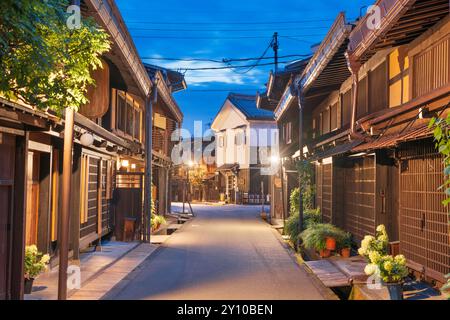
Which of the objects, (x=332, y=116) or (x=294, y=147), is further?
(x=294, y=147)

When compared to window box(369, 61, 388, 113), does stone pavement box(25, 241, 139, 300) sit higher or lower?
lower

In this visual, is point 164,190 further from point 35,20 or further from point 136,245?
point 35,20

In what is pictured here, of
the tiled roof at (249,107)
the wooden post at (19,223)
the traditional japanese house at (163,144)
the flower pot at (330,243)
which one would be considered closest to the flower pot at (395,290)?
the wooden post at (19,223)

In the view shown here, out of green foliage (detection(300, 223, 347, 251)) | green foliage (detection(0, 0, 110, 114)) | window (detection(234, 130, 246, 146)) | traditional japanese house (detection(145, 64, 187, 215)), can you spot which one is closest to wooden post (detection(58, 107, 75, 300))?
green foliage (detection(0, 0, 110, 114))

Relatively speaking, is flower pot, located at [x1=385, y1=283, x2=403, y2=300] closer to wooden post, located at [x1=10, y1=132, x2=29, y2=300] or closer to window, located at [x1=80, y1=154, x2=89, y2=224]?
wooden post, located at [x1=10, y1=132, x2=29, y2=300]

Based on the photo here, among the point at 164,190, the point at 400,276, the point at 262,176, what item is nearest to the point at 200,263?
the point at 400,276

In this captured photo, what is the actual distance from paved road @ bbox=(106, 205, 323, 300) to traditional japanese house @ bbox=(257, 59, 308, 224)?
6.32 metres

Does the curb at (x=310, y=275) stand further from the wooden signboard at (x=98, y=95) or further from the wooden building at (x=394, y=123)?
the wooden signboard at (x=98, y=95)

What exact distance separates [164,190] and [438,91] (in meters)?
29.9

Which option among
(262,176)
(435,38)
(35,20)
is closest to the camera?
(35,20)

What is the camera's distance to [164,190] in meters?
38.4

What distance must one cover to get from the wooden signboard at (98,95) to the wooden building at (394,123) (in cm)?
638

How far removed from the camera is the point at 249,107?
200ft

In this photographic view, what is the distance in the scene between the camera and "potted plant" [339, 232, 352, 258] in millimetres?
17105
